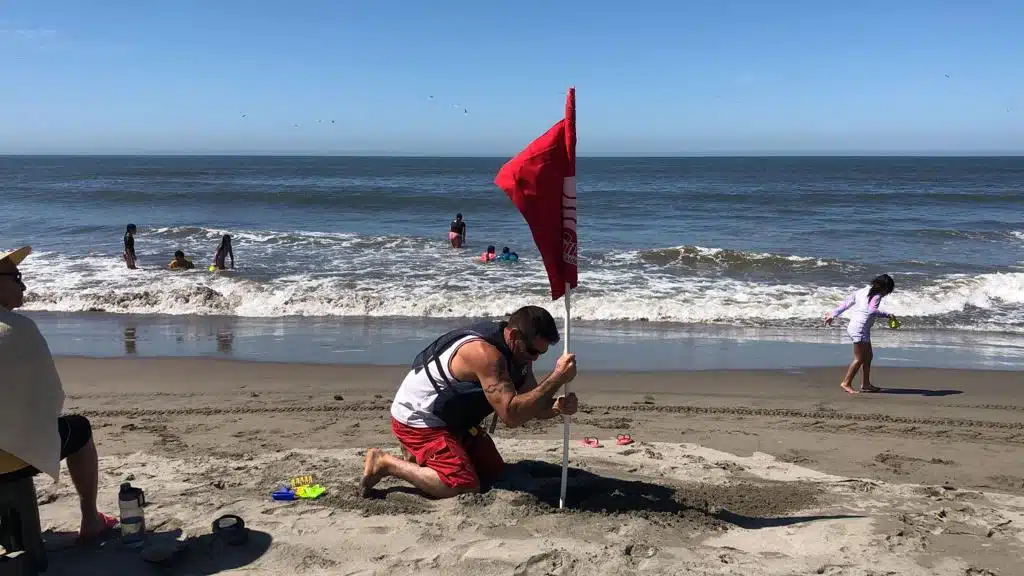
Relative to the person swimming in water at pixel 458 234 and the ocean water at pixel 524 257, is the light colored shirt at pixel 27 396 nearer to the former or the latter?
the ocean water at pixel 524 257

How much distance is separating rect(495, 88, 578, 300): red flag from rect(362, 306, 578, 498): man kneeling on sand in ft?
1.24

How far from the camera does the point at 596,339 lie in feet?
34.8

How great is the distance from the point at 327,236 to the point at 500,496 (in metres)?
19.7

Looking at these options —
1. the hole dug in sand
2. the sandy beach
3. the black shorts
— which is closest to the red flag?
the hole dug in sand

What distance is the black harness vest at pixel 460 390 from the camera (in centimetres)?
430

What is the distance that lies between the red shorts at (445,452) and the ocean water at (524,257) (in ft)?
25.1

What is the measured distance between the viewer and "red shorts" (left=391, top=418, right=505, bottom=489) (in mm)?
4461

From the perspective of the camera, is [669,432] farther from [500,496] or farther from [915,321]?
[915,321]

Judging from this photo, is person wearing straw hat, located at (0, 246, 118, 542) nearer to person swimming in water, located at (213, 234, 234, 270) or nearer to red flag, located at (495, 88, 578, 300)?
red flag, located at (495, 88, 578, 300)

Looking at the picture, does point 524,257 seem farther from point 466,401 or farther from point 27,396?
point 27,396

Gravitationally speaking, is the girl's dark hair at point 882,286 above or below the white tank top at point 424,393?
above

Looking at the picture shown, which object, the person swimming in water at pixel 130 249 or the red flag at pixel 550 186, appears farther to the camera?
the person swimming in water at pixel 130 249

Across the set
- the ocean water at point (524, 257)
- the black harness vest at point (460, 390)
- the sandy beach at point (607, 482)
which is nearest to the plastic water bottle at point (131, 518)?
the sandy beach at point (607, 482)

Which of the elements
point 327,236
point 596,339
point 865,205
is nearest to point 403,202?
point 327,236
